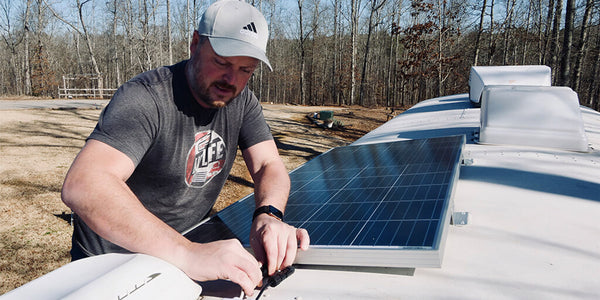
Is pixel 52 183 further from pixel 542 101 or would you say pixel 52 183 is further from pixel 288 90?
pixel 288 90

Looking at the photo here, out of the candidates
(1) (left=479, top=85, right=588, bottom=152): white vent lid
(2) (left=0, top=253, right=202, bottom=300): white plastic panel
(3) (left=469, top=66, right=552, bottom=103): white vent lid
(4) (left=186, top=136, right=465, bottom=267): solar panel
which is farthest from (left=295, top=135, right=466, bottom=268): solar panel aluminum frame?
(3) (left=469, top=66, right=552, bottom=103): white vent lid

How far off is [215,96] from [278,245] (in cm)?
89

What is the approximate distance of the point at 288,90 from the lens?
55625 mm

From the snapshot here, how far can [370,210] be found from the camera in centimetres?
196

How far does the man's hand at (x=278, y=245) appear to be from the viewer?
1.51m

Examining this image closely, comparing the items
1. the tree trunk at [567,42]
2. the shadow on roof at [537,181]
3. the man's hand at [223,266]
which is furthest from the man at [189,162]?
the tree trunk at [567,42]

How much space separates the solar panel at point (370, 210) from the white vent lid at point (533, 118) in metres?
0.95

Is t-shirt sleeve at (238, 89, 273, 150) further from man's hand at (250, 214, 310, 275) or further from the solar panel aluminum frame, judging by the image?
the solar panel aluminum frame

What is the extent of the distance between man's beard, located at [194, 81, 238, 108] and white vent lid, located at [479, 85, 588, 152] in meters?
3.18

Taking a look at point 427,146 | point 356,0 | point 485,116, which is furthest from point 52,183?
point 356,0

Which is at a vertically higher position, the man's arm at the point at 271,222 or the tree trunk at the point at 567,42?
the tree trunk at the point at 567,42

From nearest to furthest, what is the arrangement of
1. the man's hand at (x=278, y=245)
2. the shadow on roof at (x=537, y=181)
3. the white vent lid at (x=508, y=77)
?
the man's hand at (x=278, y=245) < the shadow on roof at (x=537, y=181) < the white vent lid at (x=508, y=77)

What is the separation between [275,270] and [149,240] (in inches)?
19.6

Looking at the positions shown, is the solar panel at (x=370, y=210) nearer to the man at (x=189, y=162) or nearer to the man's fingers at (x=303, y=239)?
the man's fingers at (x=303, y=239)
